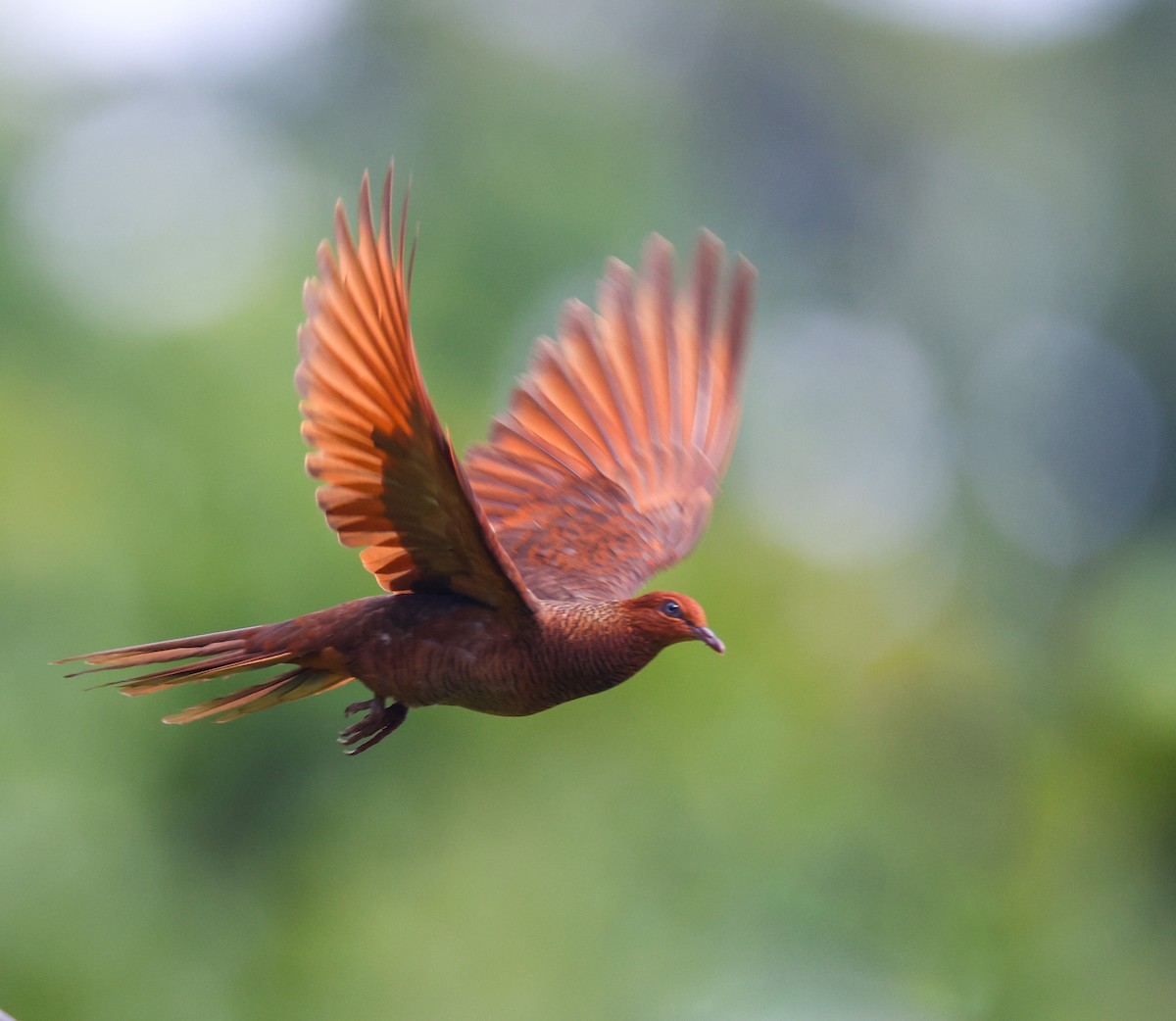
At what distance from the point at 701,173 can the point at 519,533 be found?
1298 inches

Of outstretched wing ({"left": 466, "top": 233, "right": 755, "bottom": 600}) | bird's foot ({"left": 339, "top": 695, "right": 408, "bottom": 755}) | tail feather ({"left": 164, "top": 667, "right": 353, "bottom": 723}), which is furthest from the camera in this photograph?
outstretched wing ({"left": 466, "top": 233, "right": 755, "bottom": 600})

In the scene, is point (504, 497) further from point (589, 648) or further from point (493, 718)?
point (493, 718)

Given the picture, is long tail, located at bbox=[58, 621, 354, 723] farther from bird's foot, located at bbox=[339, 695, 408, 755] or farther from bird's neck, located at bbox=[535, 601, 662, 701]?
bird's neck, located at bbox=[535, 601, 662, 701]

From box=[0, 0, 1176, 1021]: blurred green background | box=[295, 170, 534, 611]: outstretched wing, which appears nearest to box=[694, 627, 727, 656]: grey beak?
box=[295, 170, 534, 611]: outstretched wing

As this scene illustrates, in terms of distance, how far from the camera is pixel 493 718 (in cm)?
1659

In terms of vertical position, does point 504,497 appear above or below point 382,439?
below

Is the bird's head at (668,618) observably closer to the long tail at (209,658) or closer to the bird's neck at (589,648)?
the bird's neck at (589,648)

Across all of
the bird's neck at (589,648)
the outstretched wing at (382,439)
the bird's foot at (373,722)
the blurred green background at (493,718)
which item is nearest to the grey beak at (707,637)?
the bird's neck at (589,648)

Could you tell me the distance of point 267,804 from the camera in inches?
658

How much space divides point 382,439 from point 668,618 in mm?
867

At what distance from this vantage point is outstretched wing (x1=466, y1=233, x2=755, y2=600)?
16.8 feet

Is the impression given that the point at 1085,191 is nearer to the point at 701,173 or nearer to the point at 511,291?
the point at 701,173

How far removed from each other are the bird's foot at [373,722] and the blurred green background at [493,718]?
8.36 feet

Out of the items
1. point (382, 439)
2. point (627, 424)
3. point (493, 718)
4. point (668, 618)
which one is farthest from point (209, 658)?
point (493, 718)
